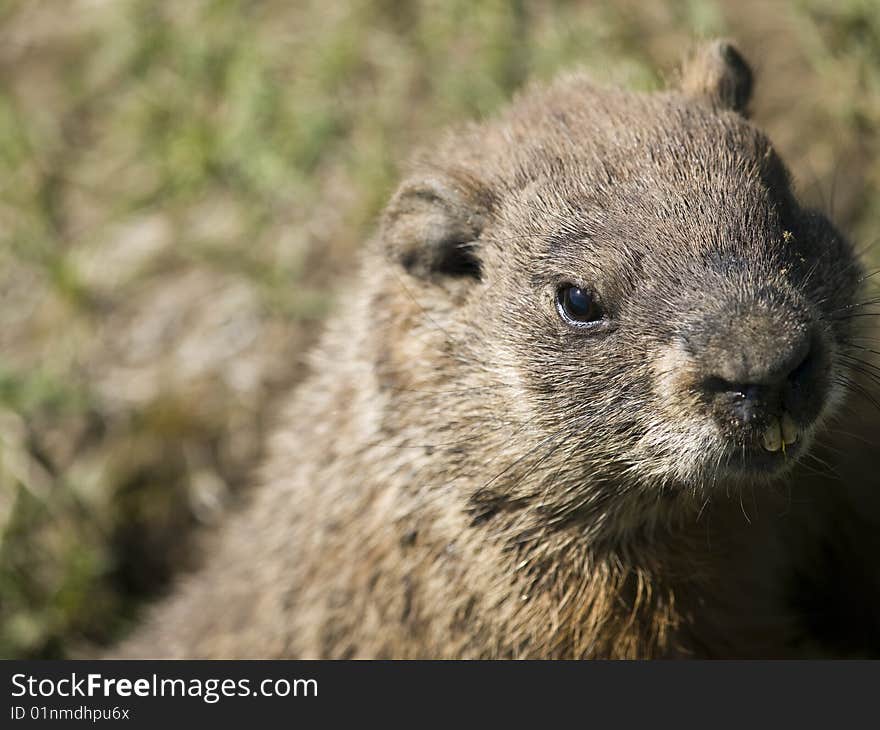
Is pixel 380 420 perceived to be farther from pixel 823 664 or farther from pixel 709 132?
pixel 823 664

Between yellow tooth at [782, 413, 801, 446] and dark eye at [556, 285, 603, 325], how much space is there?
2.05ft

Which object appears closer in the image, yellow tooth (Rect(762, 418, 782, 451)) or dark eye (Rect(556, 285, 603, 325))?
yellow tooth (Rect(762, 418, 782, 451))

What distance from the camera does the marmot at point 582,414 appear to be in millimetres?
3523

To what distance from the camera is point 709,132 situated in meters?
3.89

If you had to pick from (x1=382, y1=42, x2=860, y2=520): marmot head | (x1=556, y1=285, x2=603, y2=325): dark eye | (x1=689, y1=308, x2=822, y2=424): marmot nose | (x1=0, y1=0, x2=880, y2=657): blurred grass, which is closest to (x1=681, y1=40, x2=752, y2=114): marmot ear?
(x1=382, y1=42, x2=860, y2=520): marmot head

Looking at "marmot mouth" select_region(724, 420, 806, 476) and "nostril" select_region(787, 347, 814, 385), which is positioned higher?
"nostril" select_region(787, 347, 814, 385)

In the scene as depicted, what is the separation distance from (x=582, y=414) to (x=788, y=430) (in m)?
0.61

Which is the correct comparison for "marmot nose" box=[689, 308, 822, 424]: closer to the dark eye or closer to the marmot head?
the marmot head

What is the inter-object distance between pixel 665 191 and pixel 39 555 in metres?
4.08

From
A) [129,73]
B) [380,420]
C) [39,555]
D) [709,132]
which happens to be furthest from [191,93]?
[709,132]

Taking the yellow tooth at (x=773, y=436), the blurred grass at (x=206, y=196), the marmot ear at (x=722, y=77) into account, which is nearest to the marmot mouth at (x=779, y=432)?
the yellow tooth at (x=773, y=436)

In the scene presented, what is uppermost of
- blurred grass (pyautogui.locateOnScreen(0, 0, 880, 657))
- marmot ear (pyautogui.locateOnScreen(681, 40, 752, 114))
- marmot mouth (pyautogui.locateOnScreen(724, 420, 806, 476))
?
marmot ear (pyautogui.locateOnScreen(681, 40, 752, 114))

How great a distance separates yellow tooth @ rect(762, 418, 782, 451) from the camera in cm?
339

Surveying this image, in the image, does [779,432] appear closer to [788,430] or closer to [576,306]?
[788,430]
